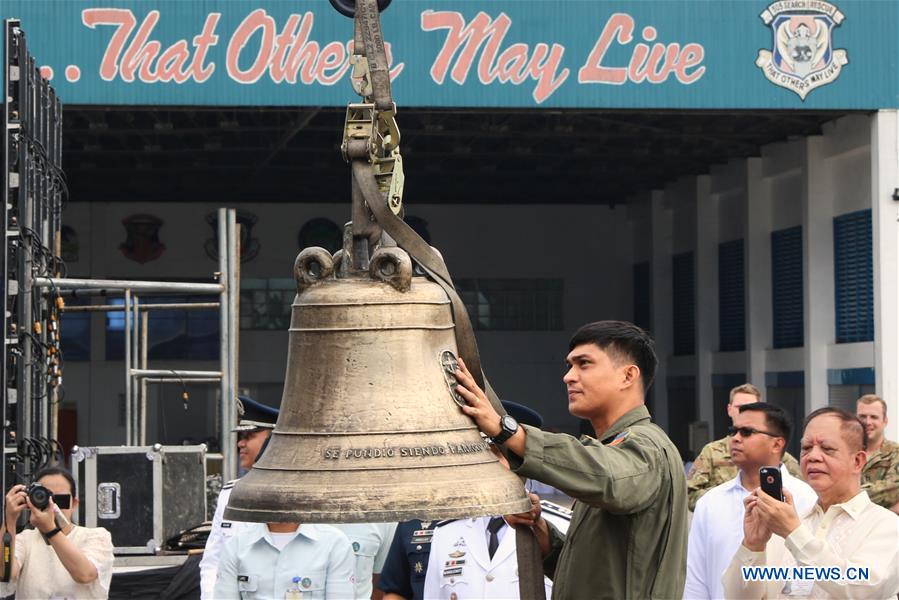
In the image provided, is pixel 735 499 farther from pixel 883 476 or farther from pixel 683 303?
pixel 683 303

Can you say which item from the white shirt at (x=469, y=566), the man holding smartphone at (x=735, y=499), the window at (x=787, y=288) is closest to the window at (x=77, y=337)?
the window at (x=787, y=288)

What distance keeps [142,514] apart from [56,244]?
96.7 inches

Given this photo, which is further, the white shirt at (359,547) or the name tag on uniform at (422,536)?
the white shirt at (359,547)

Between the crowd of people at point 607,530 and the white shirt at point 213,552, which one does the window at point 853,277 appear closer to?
the crowd of people at point 607,530

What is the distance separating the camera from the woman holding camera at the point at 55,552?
7191mm

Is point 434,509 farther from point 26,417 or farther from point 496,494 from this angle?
point 26,417

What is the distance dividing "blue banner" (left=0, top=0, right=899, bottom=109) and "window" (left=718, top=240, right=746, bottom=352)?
842cm

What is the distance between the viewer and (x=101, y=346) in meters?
32.9

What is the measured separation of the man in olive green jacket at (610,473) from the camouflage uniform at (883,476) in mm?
4462

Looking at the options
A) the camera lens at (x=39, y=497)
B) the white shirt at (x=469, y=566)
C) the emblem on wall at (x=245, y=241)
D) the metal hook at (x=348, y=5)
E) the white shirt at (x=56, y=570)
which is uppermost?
the emblem on wall at (x=245, y=241)

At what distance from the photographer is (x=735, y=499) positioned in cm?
698

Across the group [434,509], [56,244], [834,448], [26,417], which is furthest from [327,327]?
[56,244]

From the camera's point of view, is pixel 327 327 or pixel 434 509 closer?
pixel 434 509

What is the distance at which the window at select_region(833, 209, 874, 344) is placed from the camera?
2098 cm
